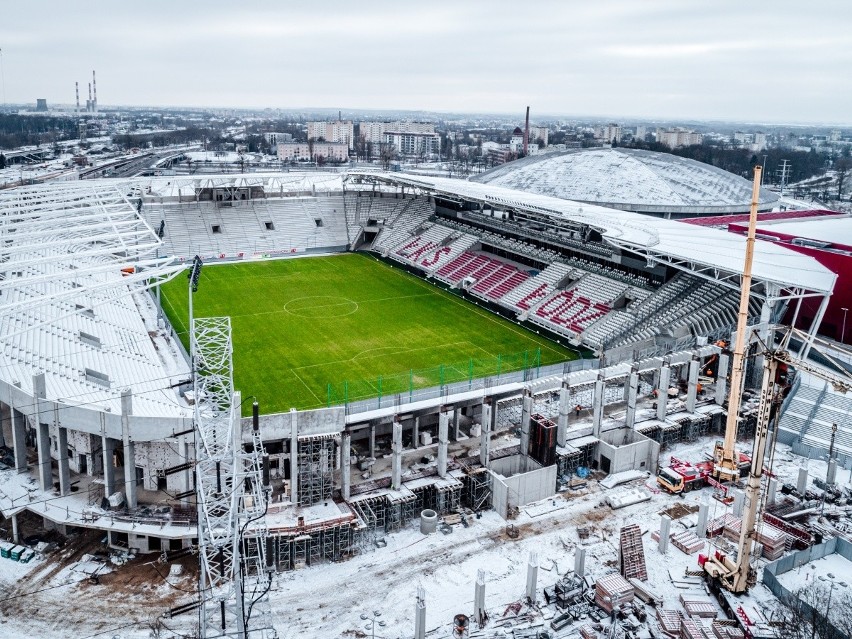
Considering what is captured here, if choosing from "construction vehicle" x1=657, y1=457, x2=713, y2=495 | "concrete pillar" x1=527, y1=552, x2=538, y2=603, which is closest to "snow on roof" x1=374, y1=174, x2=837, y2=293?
"construction vehicle" x1=657, y1=457, x2=713, y2=495

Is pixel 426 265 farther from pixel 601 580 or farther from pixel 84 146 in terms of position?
pixel 84 146

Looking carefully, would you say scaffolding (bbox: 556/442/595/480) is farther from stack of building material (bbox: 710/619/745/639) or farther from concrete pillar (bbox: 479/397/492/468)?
stack of building material (bbox: 710/619/745/639)

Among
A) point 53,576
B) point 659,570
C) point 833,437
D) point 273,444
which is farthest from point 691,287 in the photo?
point 53,576

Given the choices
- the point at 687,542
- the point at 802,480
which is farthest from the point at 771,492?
the point at 687,542

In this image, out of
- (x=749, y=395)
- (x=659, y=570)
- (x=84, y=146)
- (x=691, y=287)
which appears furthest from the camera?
(x=84, y=146)

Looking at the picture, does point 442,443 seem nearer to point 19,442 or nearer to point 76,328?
point 19,442

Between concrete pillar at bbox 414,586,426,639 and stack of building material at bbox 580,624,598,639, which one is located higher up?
concrete pillar at bbox 414,586,426,639

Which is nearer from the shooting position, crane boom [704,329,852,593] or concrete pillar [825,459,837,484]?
crane boom [704,329,852,593]
